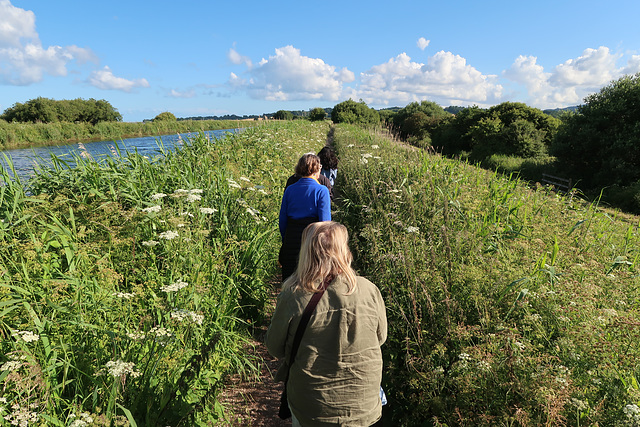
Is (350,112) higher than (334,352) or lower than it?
higher

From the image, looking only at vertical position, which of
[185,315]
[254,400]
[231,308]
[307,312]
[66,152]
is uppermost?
[66,152]

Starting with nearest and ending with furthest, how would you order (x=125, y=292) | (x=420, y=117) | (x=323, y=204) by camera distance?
(x=125, y=292) → (x=323, y=204) → (x=420, y=117)

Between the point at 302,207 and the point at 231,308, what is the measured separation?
4.87ft

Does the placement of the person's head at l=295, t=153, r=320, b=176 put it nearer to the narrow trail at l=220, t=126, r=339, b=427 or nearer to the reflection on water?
the narrow trail at l=220, t=126, r=339, b=427

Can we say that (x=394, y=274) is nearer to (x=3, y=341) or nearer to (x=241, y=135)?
(x=3, y=341)

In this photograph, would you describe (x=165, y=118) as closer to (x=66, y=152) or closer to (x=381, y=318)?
(x=66, y=152)


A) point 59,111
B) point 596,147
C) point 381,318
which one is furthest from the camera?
point 59,111

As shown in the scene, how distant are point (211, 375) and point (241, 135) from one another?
8.60 metres

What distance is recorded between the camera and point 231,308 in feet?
11.3

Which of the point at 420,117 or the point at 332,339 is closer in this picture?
the point at 332,339

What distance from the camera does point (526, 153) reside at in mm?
33344

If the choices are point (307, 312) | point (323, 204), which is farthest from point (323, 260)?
point (323, 204)

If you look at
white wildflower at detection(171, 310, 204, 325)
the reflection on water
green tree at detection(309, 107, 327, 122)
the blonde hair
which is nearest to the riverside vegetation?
white wildflower at detection(171, 310, 204, 325)

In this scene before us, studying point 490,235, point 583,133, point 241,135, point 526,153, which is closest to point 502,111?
point 526,153
